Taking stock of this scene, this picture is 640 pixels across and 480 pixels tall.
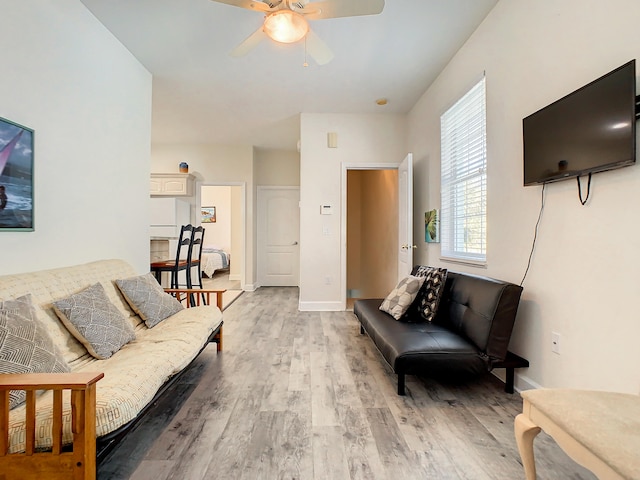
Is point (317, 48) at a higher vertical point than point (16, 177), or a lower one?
higher

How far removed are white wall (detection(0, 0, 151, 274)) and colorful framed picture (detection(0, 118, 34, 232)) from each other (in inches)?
2.2

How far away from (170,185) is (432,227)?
444 cm

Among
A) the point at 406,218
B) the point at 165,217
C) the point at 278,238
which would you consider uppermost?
the point at 165,217

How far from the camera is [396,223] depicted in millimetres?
4633

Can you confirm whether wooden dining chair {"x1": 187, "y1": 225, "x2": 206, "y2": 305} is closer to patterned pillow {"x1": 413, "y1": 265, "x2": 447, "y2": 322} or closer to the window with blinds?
patterned pillow {"x1": 413, "y1": 265, "x2": 447, "y2": 322}

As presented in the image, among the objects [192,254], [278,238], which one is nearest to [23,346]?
[192,254]

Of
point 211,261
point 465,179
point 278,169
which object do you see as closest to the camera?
Result: point 465,179

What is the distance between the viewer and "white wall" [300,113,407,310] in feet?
14.5

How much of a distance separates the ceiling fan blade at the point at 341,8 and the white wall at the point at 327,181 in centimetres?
243

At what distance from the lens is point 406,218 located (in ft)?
12.7

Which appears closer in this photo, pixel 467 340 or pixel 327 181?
pixel 467 340

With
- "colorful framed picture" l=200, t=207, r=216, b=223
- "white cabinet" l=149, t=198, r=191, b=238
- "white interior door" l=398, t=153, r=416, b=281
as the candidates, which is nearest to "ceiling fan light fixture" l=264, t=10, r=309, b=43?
"white interior door" l=398, t=153, r=416, b=281

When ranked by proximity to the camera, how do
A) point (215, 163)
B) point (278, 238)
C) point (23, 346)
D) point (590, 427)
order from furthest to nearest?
point (278, 238), point (215, 163), point (23, 346), point (590, 427)

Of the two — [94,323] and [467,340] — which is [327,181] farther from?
[94,323]
